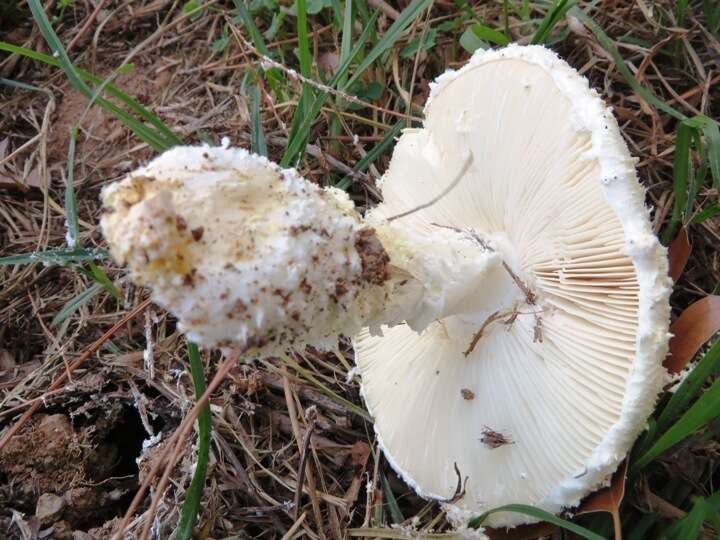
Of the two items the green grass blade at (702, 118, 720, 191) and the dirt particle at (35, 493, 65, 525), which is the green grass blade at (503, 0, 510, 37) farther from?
the dirt particle at (35, 493, 65, 525)

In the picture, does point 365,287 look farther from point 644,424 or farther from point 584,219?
point 644,424

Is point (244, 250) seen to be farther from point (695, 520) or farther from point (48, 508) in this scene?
point (48, 508)

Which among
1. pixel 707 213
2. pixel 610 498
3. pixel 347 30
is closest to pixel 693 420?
pixel 610 498

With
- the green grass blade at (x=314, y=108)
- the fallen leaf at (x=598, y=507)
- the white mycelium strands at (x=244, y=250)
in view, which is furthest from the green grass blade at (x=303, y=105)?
the fallen leaf at (x=598, y=507)

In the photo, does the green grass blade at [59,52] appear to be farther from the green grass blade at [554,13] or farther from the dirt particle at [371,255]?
the green grass blade at [554,13]

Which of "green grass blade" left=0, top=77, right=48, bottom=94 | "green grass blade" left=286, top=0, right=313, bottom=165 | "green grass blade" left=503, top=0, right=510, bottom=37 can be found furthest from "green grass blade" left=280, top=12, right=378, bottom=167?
"green grass blade" left=0, top=77, right=48, bottom=94

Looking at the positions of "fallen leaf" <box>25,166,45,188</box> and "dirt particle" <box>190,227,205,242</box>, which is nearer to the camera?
"dirt particle" <box>190,227,205,242</box>
